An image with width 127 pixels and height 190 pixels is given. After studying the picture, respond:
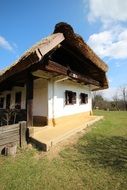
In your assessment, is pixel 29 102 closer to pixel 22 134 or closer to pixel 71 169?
pixel 22 134

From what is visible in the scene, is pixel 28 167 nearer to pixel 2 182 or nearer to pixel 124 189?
pixel 2 182

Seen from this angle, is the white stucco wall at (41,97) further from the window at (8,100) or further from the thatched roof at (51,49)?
the window at (8,100)

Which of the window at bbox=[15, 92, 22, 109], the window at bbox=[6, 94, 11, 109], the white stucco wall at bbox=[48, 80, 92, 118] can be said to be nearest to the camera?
the white stucco wall at bbox=[48, 80, 92, 118]

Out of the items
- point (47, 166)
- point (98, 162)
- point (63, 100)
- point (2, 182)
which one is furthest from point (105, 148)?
point (63, 100)

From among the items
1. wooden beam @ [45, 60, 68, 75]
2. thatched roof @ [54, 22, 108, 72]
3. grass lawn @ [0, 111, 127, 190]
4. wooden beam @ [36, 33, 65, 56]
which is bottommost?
grass lawn @ [0, 111, 127, 190]

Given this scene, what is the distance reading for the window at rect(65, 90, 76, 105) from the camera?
10.3 metres

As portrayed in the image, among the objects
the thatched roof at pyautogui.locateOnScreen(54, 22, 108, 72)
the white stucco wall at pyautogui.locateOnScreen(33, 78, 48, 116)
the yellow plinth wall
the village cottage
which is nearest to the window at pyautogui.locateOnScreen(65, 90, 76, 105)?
the village cottage

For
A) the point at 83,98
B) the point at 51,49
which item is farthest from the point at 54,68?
the point at 83,98

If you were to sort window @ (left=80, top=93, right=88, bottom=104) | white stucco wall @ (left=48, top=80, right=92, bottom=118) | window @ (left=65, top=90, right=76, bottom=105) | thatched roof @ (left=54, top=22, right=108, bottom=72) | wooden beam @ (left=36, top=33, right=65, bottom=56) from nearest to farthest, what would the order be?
wooden beam @ (left=36, top=33, right=65, bottom=56) < thatched roof @ (left=54, top=22, right=108, bottom=72) < white stucco wall @ (left=48, top=80, right=92, bottom=118) < window @ (left=65, top=90, right=76, bottom=105) < window @ (left=80, top=93, right=88, bottom=104)

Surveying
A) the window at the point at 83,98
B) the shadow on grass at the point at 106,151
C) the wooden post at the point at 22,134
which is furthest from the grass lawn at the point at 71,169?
the window at the point at 83,98

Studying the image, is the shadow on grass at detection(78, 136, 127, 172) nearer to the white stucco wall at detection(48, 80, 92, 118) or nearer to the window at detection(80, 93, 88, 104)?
the white stucco wall at detection(48, 80, 92, 118)

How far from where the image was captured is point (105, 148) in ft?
20.0

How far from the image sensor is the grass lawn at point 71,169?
3.88 meters

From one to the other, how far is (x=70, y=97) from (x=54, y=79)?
88.5 inches
